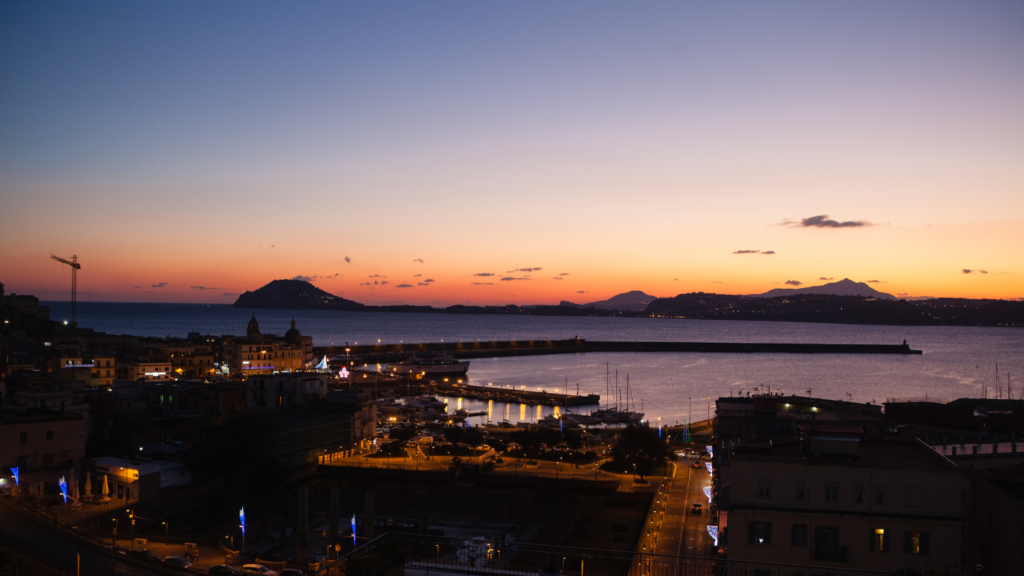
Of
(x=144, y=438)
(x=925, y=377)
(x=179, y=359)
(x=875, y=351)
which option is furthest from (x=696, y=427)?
(x=875, y=351)

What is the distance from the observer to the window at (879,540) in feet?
25.6

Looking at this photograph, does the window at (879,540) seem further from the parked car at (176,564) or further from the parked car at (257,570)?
the parked car at (176,564)

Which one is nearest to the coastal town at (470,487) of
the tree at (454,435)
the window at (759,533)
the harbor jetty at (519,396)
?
the window at (759,533)

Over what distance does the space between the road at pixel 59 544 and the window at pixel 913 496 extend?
944cm

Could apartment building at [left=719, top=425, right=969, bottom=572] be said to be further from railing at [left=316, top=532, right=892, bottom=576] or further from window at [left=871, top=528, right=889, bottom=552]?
railing at [left=316, top=532, right=892, bottom=576]

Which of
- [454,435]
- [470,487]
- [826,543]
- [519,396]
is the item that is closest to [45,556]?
[826,543]

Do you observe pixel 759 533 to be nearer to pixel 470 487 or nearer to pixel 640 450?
pixel 640 450

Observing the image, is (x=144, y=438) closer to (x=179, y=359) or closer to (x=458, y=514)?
(x=458, y=514)

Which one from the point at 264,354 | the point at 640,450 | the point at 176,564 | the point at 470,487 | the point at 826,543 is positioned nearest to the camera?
the point at 826,543

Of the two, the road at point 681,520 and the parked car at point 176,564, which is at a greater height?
the parked car at point 176,564

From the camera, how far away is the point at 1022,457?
1201cm

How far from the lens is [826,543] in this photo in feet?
26.2

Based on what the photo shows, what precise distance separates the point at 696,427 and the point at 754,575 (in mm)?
23712

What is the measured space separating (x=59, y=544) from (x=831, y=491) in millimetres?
10906
